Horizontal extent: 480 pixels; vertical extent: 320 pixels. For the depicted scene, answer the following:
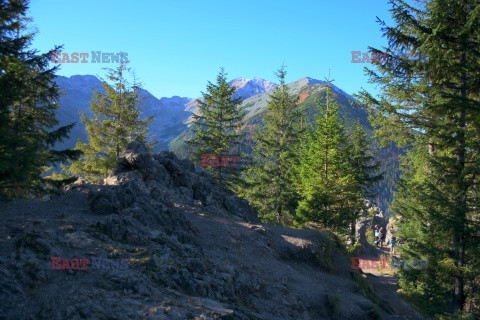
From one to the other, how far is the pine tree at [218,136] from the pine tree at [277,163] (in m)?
2.86

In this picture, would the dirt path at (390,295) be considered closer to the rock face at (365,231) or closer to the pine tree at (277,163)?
the rock face at (365,231)

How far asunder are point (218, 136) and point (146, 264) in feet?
60.9

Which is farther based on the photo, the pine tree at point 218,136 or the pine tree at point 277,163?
the pine tree at point 277,163

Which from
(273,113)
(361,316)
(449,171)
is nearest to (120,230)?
(361,316)

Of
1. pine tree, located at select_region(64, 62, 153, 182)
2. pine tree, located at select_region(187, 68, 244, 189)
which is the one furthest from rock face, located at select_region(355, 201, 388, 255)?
pine tree, located at select_region(64, 62, 153, 182)

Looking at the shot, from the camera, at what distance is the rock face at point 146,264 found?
4.54 metres

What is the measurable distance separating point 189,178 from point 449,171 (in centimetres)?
1369

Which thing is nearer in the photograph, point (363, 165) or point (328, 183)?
point (328, 183)

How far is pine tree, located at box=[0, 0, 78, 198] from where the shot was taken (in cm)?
941

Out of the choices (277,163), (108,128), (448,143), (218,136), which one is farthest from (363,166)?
(108,128)

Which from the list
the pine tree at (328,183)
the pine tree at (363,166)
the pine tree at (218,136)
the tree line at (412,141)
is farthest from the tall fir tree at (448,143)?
the pine tree at (218,136)

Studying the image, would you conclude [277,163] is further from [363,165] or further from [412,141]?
[412,141]

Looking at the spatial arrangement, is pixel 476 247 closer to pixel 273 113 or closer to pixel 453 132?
pixel 453 132

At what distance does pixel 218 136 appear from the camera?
78.8ft
